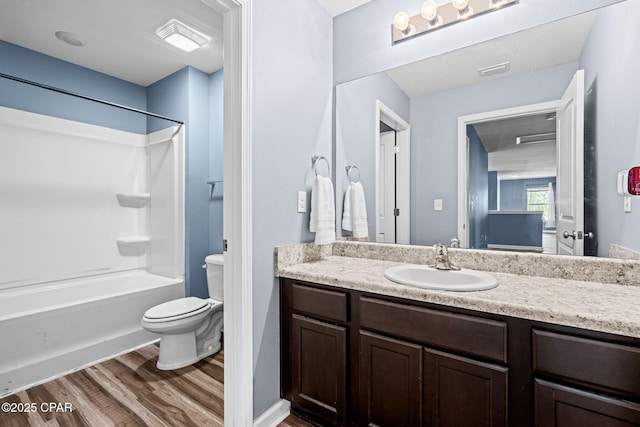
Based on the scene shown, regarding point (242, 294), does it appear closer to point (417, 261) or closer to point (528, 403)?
point (417, 261)

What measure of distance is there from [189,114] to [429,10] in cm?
216

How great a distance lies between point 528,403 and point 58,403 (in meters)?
2.36

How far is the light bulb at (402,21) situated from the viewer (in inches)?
66.4

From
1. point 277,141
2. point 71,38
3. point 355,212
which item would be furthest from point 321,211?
point 71,38

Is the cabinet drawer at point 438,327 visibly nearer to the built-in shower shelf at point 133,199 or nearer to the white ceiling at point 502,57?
the white ceiling at point 502,57

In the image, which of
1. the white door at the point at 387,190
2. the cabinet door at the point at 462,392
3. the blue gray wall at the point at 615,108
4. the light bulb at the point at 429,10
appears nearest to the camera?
the cabinet door at the point at 462,392

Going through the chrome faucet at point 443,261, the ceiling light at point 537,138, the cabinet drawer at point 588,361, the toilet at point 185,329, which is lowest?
the toilet at point 185,329

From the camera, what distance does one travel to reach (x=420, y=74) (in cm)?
173

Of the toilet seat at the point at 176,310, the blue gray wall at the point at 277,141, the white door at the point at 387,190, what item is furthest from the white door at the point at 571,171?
the toilet seat at the point at 176,310

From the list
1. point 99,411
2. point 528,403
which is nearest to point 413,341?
point 528,403

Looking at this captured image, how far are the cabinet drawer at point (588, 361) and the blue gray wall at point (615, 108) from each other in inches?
21.9

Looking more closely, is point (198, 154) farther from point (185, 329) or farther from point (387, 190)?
point (387, 190)

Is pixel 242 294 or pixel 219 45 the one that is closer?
pixel 242 294

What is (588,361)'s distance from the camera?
0.88m
